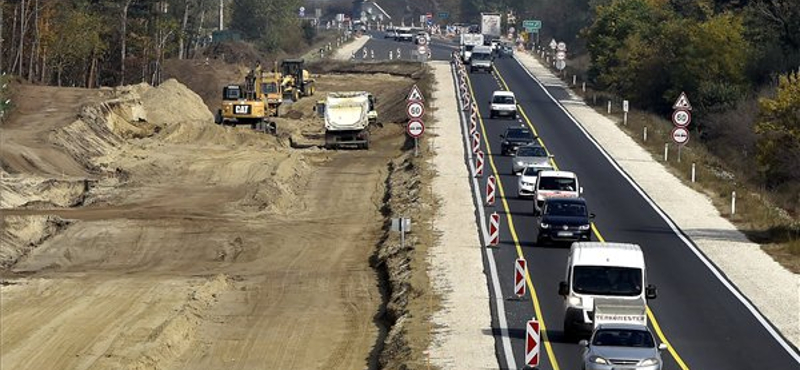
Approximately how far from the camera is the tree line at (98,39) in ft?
322

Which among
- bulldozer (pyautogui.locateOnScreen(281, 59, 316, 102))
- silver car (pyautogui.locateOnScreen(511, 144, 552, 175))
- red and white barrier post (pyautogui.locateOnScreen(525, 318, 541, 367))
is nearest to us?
red and white barrier post (pyautogui.locateOnScreen(525, 318, 541, 367))

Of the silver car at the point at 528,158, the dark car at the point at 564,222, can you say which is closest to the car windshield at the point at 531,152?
the silver car at the point at 528,158

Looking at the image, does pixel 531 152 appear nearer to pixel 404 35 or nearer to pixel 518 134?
pixel 518 134

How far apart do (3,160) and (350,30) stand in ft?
414

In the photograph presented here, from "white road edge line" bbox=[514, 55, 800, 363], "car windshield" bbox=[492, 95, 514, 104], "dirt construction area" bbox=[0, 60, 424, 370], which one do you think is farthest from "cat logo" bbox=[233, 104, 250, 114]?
"white road edge line" bbox=[514, 55, 800, 363]

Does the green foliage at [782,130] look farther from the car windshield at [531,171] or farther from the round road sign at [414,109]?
the round road sign at [414,109]

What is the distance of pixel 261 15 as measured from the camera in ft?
518

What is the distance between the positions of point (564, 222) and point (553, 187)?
695 centimetres

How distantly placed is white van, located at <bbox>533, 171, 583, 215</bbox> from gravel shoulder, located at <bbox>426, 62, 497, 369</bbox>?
2507mm

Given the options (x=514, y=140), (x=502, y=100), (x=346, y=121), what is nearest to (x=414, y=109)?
(x=514, y=140)

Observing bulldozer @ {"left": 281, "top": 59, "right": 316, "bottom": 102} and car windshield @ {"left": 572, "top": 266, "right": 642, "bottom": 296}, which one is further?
bulldozer @ {"left": 281, "top": 59, "right": 316, "bottom": 102}

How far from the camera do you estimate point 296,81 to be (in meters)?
102

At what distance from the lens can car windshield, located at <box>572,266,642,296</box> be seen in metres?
33.1

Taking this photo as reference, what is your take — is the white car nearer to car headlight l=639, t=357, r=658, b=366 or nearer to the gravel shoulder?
the gravel shoulder
